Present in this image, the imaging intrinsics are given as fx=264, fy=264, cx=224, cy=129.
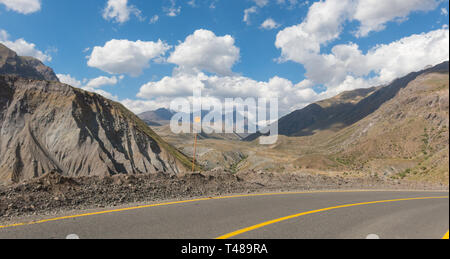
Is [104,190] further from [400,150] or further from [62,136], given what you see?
[400,150]

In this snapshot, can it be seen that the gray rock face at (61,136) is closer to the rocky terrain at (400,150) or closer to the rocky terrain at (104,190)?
the rocky terrain at (104,190)

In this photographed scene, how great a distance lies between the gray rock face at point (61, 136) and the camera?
36.2 meters

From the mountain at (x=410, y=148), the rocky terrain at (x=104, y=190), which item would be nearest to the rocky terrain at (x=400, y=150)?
the mountain at (x=410, y=148)

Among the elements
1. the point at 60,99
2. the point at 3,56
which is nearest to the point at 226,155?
the point at 60,99

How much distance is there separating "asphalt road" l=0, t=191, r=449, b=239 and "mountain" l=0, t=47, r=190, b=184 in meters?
31.3

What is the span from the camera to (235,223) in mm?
6836

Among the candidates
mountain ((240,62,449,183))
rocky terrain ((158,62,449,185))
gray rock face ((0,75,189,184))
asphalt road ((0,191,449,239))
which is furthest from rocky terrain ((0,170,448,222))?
gray rock face ((0,75,189,184))

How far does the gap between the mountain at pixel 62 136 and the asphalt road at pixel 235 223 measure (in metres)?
31.3

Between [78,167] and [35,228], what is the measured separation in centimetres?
3788

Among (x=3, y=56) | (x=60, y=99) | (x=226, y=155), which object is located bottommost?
(x=226, y=155)

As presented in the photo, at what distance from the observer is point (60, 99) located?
150ft
